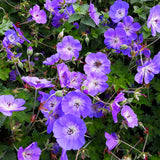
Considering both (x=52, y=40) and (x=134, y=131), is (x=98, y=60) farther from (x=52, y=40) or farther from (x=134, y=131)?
(x=134, y=131)

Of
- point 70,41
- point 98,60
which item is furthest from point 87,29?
point 98,60

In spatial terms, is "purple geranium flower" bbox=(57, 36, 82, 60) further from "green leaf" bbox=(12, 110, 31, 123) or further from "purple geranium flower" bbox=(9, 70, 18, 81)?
"green leaf" bbox=(12, 110, 31, 123)

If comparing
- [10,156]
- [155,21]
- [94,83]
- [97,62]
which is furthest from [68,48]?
[10,156]

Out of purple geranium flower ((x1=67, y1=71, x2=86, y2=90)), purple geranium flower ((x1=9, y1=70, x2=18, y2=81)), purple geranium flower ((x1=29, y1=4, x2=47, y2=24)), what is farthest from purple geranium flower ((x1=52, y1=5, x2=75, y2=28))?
purple geranium flower ((x1=67, y1=71, x2=86, y2=90))

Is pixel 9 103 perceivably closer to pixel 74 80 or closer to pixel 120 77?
pixel 74 80

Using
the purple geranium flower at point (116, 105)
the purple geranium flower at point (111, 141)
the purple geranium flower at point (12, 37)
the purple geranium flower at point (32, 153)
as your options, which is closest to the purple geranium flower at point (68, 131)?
the purple geranium flower at point (32, 153)

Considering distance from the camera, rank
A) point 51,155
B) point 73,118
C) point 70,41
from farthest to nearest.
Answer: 1. point 70,41
2. point 51,155
3. point 73,118
